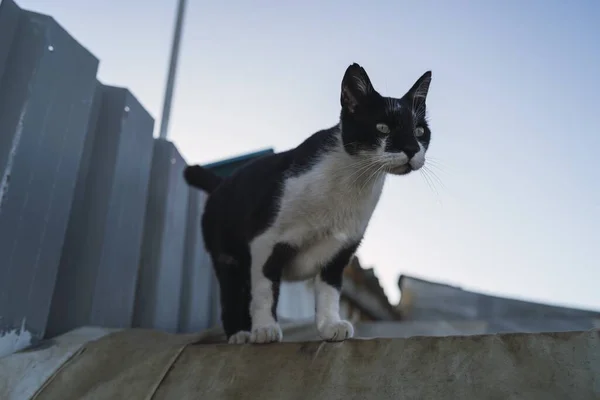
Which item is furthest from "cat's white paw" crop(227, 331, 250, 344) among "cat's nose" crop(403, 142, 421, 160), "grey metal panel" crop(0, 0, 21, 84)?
"grey metal panel" crop(0, 0, 21, 84)

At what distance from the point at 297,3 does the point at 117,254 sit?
1.59m

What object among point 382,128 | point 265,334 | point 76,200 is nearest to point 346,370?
point 265,334

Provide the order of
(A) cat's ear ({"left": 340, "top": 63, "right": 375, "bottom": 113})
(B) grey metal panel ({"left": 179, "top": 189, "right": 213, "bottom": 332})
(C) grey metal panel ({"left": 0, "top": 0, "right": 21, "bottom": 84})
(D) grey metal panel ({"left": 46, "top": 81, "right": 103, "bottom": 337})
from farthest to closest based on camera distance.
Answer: (B) grey metal panel ({"left": 179, "top": 189, "right": 213, "bottom": 332}) → (D) grey metal panel ({"left": 46, "top": 81, "right": 103, "bottom": 337}) → (A) cat's ear ({"left": 340, "top": 63, "right": 375, "bottom": 113}) → (C) grey metal panel ({"left": 0, "top": 0, "right": 21, "bottom": 84})

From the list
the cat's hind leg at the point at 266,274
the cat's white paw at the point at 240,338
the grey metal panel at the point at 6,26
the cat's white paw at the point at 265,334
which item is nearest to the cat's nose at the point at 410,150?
the cat's hind leg at the point at 266,274

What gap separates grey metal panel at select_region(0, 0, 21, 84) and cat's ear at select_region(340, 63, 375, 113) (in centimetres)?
115

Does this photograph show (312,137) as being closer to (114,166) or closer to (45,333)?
(114,166)

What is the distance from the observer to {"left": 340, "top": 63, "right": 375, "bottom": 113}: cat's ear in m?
1.92

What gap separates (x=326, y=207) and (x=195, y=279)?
1364mm

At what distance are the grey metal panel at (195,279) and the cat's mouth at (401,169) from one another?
155 centimetres

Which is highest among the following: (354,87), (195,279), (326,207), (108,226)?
(354,87)

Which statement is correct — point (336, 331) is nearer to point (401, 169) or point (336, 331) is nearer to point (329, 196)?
point (329, 196)

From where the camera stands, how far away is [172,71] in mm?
3402

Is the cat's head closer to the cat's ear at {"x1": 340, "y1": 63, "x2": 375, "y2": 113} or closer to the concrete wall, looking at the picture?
the cat's ear at {"x1": 340, "y1": 63, "x2": 375, "y2": 113}

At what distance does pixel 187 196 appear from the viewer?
3104 millimetres
